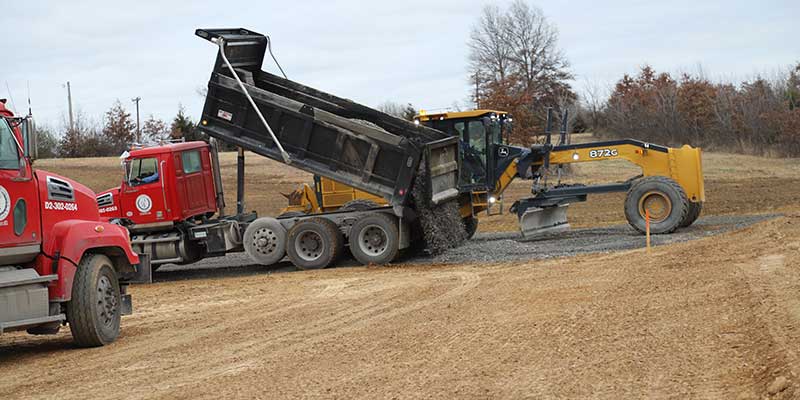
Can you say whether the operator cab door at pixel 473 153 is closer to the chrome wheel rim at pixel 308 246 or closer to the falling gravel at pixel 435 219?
the falling gravel at pixel 435 219

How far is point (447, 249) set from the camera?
1902cm

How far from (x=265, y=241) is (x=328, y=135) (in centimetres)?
253

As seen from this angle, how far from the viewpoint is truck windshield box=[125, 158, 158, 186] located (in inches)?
743

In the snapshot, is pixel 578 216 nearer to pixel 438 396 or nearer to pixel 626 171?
pixel 626 171

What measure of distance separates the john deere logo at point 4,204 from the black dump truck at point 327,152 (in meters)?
8.43

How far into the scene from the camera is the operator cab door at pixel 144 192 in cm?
1884

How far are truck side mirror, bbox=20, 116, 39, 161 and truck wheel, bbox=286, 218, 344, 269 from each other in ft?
29.7

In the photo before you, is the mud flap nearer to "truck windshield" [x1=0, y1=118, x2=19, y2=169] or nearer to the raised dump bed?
the raised dump bed

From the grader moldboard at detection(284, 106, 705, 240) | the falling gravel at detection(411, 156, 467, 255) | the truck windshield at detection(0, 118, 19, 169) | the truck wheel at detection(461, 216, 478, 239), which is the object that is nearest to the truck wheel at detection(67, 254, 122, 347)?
the truck windshield at detection(0, 118, 19, 169)

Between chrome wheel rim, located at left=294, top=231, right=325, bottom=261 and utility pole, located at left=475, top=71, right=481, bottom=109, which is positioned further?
utility pole, located at left=475, top=71, right=481, bottom=109

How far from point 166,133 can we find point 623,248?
161 feet

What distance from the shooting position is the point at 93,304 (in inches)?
409

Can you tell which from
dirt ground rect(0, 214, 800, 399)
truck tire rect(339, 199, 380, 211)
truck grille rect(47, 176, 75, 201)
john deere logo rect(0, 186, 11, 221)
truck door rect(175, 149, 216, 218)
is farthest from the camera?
truck tire rect(339, 199, 380, 211)

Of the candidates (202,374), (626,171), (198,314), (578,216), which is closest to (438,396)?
(202,374)
